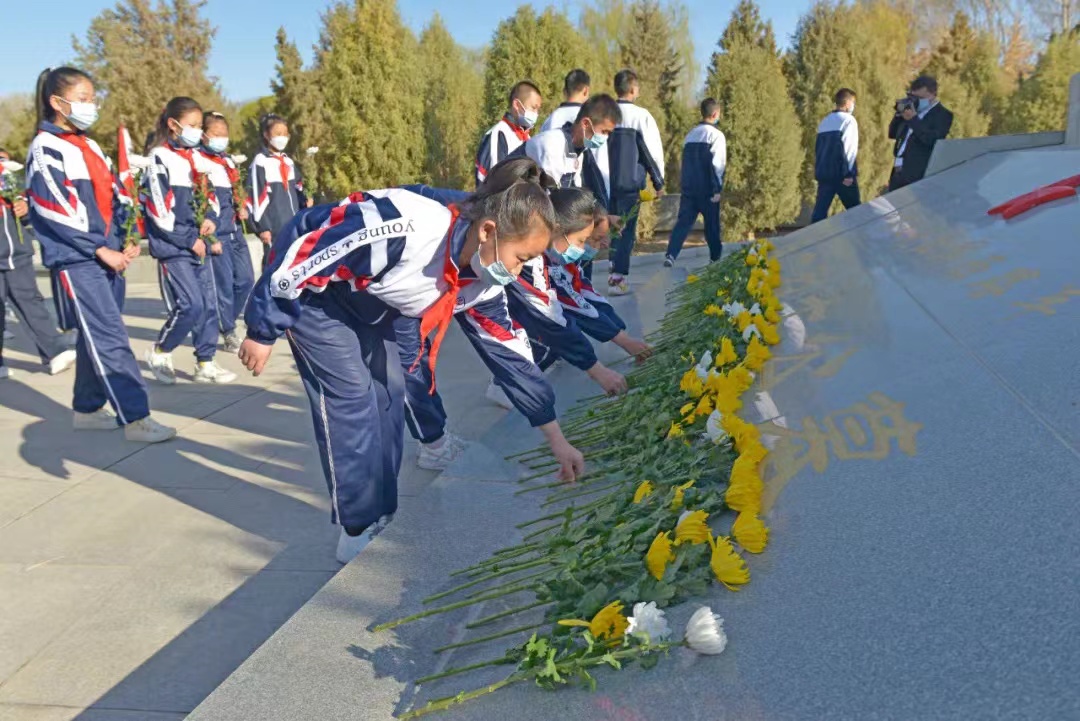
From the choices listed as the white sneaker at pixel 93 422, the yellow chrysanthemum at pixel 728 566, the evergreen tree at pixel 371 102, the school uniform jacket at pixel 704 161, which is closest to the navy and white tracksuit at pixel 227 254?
the white sneaker at pixel 93 422

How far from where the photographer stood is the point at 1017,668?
4.41ft

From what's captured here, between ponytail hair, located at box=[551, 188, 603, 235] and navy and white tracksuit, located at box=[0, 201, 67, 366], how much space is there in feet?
16.2

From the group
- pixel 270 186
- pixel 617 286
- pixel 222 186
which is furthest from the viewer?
pixel 617 286

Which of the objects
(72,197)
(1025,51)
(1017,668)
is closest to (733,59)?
(72,197)

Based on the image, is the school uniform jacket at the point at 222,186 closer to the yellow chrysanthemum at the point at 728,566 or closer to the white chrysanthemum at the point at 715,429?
the white chrysanthemum at the point at 715,429

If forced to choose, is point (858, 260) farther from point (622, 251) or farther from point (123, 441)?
point (123, 441)

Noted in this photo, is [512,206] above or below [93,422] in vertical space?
above

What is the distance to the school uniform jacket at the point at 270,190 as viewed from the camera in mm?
7332

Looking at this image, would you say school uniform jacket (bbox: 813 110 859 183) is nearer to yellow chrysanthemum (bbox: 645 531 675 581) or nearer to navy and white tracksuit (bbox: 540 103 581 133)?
navy and white tracksuit (bbox: 540 103 581 133)

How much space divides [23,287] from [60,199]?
292 centimetres

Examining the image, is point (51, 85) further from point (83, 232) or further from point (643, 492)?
point (643, 492)

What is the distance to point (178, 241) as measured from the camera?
5.89 metres

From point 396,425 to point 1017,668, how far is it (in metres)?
2.22

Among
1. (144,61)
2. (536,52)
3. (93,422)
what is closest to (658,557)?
(93,422)
